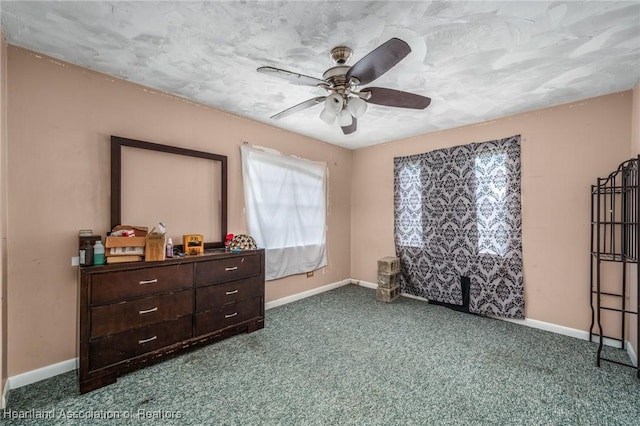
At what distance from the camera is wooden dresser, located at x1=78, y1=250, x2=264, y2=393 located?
2025 mm

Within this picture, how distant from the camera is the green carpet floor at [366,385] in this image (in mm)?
1765

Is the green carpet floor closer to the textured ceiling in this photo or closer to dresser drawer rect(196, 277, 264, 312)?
dresser drawer rect(196, 277, 264, 312)

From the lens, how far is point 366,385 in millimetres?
2076

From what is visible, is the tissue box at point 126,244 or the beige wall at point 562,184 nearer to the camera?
the tissue box at point 126,244

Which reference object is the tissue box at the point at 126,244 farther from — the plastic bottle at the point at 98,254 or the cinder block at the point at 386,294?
the cinder block at the point at 386,294

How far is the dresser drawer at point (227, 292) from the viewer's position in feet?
8.59

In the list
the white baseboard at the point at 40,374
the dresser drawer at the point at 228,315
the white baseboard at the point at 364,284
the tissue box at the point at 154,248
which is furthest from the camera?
the white baseboard at the point at 364,284

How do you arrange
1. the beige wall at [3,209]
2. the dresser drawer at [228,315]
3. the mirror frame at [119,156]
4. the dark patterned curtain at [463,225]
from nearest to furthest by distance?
the beige wall at [3,209]
the mirror frame at [119,156]
the dresser drawer at [228,315]
the dark patterned curtain at [463,225]

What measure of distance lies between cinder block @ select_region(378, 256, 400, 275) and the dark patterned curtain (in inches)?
6.7

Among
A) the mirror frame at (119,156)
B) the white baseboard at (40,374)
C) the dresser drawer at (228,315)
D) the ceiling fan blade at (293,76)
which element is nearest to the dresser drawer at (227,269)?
the dresser drawer at (228,315)

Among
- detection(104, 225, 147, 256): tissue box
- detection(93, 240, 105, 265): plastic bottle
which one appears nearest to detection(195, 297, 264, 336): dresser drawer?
detection(104, 225, 147, 256): tissue box

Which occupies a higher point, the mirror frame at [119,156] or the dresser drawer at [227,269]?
the mirror frame at [119,156]

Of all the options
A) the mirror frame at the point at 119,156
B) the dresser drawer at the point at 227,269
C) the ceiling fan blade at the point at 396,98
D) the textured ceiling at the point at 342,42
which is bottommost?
the dresser drawer at the point at 227,269

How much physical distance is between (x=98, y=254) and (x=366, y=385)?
225cm
